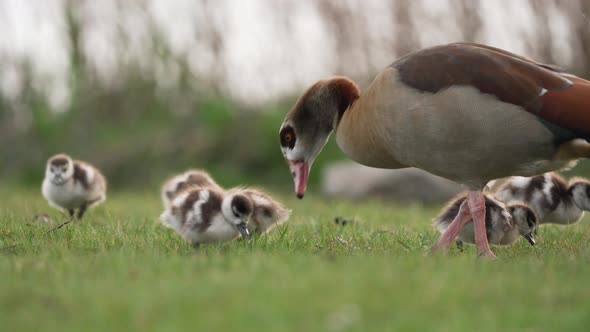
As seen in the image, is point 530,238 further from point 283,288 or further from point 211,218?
point 283,288

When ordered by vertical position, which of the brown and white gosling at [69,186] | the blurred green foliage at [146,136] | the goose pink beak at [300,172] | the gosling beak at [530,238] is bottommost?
the blurred green foliage at [146,136]

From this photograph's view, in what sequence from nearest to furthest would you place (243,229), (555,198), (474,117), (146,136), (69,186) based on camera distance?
(474,117)
(243,229)
(555,198)
(69,186)
(146,136)

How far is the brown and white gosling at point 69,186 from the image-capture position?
737 centimetres

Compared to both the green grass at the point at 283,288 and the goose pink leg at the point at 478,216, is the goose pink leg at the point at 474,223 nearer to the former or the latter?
the goose pink leg at the point at 478,216

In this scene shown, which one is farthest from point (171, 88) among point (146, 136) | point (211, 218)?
point (211, 218)

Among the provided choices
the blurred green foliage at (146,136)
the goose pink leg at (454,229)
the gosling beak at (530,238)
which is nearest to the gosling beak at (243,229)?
the goose pink leg at (454,229)

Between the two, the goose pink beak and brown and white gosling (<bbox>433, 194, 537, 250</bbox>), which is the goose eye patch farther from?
brown and white gosling (<bbox>433, 194, 537, 250</bbox>)

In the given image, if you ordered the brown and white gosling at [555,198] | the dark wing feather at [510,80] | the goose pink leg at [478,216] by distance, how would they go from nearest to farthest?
the dark wing feather at [510,80]
the goose pink leg at [478,216]
the brown and white gosling at [555,198]

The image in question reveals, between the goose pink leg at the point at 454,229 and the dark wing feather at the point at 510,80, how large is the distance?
98cm

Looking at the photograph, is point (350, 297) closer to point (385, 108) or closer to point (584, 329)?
point (584, 329)

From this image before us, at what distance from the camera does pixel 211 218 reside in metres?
5.46

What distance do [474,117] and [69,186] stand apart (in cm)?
414

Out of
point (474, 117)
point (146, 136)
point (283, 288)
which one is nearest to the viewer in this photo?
point (283, 288)

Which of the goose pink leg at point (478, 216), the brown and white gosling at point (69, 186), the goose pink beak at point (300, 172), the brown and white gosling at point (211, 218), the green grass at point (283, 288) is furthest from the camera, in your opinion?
the brown and white gosling at point (69, 186)
